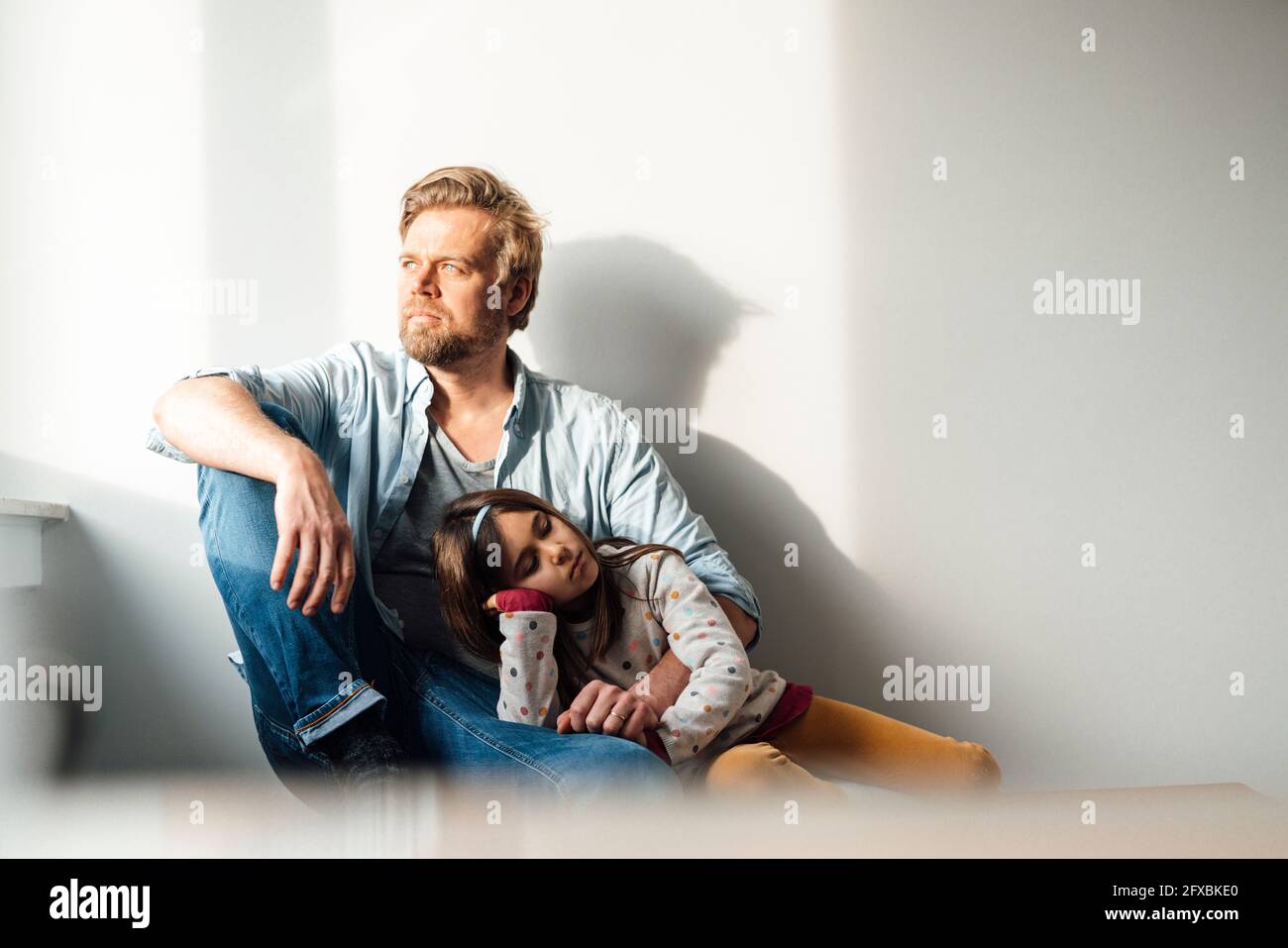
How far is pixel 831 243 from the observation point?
75.9 inches

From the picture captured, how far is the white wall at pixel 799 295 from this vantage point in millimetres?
1863

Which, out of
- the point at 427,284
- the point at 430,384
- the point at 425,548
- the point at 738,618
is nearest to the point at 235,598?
the point at 425,548

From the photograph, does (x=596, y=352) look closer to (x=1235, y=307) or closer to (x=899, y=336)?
(x=899, y=336)

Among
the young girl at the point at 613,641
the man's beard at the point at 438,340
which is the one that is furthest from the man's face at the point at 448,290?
the young girl at the point at 613,641

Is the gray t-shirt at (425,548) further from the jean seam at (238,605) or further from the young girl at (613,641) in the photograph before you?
the jean seam at (238,605)

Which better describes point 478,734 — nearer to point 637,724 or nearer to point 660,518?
point 637,724

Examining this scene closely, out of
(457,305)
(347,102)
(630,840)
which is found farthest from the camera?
(347,102)

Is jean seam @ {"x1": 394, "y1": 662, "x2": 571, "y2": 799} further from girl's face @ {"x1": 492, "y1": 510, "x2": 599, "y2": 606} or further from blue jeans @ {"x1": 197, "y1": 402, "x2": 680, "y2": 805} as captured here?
girl's face @ {"x1": 492, "y1": 510, "x2": 599, "y2": 606}

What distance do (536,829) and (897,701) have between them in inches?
31.8

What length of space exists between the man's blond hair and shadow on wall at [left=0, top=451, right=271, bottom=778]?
67 centimetres

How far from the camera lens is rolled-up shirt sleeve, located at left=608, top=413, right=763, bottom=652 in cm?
155

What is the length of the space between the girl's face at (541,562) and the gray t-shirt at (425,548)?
14cm
